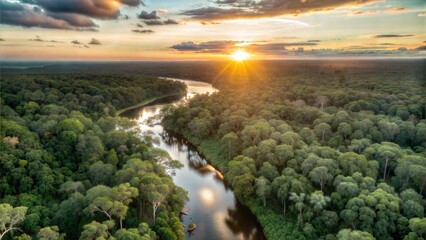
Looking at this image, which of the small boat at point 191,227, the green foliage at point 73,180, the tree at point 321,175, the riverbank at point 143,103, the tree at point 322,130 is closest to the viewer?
the green foliage at point 73,180

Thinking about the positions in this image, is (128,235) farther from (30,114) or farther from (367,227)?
(30,114)

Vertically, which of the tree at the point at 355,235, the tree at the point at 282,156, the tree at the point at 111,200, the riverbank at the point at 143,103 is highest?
the tree at the point at 111,200

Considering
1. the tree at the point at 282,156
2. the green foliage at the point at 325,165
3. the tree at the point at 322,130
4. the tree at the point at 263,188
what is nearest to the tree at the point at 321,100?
the green foliage at the point at 325,165

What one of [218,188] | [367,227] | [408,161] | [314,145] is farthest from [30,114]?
[408,161]

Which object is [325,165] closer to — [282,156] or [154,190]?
[282,156]

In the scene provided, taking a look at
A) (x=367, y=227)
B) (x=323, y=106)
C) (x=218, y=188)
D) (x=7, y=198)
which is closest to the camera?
(x=367, y=227)

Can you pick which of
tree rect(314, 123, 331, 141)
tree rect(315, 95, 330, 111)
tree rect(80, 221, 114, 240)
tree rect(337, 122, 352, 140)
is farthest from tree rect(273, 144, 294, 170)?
tree rect(315, 95, 330, 111)

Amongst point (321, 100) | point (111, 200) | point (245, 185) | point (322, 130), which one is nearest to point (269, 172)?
point (245, 185)

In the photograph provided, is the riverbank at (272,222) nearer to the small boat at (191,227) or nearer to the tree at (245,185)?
the tree at (245,185)
